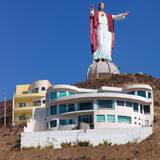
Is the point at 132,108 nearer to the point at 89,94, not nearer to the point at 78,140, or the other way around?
the point at 89,94

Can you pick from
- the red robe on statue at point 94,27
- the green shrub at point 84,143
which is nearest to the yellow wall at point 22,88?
the red robe on statue at point 94,27

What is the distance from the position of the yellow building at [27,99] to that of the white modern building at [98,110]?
9.37 m

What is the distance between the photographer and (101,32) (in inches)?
3915

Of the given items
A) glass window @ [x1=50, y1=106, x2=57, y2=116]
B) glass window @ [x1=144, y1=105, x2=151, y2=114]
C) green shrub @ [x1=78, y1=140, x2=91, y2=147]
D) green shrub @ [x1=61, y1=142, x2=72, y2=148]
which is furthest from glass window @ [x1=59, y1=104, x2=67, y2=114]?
glass window @ [x1=144, y1=105, x2=151, y2=114]

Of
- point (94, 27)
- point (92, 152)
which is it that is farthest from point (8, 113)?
point (92, 152)

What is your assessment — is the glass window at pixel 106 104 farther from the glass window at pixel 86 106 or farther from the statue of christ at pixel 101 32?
the statue of christ at pixel 101 32

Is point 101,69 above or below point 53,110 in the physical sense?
above

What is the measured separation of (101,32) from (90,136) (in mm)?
39051

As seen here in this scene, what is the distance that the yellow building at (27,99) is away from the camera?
8094 centimetres

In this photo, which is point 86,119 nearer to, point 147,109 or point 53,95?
point 53,95

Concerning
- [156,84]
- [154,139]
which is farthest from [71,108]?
[156,84]

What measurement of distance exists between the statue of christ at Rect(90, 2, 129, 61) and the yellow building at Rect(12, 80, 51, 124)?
1437 centimetres

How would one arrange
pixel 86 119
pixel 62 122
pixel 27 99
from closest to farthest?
pixel 86 119 < pixel 62 122 < pixel 27 99

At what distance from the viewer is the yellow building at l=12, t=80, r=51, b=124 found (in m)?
80.9
